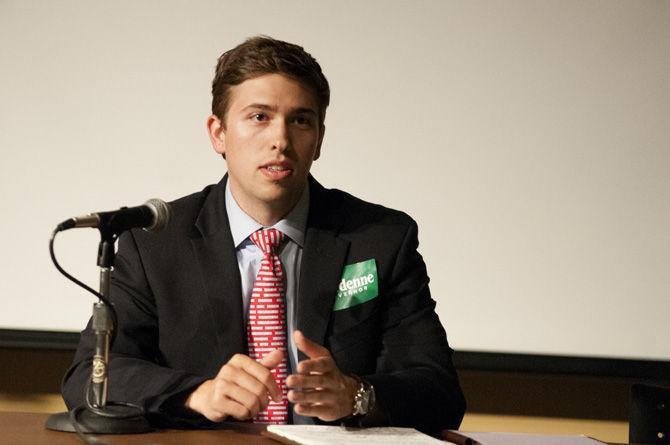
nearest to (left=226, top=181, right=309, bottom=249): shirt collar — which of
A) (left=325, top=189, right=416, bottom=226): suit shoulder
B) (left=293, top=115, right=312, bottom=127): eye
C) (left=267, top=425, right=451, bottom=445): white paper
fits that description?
(left=325, top=189, right=416, bottom=226): suit shoulder

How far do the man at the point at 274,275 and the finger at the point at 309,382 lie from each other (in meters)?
0.29

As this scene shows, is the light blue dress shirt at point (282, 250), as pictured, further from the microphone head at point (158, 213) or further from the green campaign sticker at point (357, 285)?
the microphone head at point (158, 213)

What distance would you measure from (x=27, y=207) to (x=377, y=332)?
1563mm

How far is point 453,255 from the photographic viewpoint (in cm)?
329

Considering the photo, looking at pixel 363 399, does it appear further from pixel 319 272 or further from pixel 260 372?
pixel 319 272

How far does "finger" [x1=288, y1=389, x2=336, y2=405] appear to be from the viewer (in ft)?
5.90

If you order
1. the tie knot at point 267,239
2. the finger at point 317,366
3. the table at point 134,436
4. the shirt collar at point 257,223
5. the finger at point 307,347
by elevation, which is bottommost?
the table at point 134,436

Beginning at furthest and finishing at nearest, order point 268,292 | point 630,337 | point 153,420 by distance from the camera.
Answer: point 630,337 < point 268,292 < point 153,420

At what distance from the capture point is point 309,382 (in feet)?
5.91

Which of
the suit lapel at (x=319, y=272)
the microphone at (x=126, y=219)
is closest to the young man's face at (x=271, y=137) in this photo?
the suit lapel at (x=319, y=272)

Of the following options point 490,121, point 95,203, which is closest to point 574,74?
point 490,121

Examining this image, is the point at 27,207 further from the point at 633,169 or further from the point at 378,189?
the point at 633,169

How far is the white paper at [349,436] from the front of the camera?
167 centimetres

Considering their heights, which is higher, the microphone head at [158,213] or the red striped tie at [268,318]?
the microphone head at [158,213]
